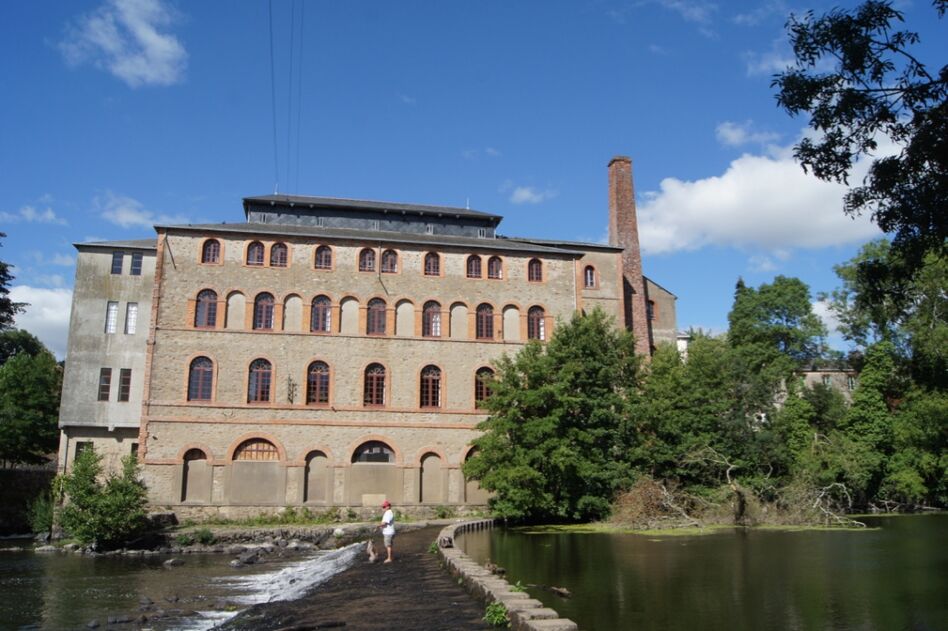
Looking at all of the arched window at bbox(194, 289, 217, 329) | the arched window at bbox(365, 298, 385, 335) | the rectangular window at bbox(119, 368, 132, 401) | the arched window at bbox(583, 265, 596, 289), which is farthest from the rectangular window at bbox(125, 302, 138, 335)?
the arched window at bbox(583, 265, 596, 289)

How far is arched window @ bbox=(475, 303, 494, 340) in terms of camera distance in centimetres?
3303

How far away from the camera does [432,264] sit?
3344 centimetres

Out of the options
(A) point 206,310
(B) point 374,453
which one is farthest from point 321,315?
(B) point 374,453

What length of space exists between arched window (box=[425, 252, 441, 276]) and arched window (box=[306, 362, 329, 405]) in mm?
6147

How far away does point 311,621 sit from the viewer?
11359 mm

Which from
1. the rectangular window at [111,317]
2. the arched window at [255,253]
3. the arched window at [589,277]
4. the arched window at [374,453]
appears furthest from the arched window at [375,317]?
the rectangular window at [111,317]

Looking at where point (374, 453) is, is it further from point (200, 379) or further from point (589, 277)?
point (589, 277)

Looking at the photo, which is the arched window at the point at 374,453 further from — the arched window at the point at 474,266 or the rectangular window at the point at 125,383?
the rectangular window at the point at 125,383

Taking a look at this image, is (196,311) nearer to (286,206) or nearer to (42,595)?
(286,206)

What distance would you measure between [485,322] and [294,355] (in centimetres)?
833

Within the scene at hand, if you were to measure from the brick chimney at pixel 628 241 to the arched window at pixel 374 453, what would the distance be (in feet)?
44.2

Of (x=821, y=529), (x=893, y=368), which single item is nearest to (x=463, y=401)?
(x=821, y=529)

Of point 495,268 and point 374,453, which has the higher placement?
point 495,268

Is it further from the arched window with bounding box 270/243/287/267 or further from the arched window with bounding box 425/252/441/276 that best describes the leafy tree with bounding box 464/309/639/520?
the arched window with bounding box 270/243/287/267
